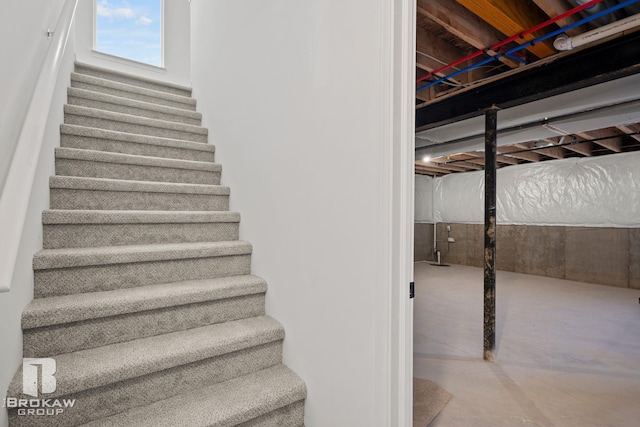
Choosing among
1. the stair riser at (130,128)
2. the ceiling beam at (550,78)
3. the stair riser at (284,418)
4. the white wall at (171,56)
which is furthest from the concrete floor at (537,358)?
the white wall at (171,56)

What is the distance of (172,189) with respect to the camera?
203cm

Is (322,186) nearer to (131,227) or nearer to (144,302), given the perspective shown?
(144,302)

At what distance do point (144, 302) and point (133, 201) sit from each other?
793 millimetres

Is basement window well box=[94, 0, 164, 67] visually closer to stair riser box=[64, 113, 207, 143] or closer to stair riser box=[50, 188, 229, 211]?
Result: stair riser box=[64, 113, 207, 143]

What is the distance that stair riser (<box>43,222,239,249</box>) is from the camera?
156 centimetres

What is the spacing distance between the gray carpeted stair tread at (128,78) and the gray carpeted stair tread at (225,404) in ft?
9.56

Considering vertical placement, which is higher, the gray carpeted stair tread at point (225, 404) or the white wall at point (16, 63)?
the white wall at point (16, 63)

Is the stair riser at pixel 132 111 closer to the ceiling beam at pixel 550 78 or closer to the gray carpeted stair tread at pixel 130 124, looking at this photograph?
the gray carpeted stair tread at pixel 130 124

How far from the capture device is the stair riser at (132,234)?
61.4 inches

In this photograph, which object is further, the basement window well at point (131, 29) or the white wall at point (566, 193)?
the white wall at point (566, 193)

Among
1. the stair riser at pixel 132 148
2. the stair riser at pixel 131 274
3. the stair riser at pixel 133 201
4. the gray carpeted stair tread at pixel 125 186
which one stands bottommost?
the stair riser at pixel 131 274

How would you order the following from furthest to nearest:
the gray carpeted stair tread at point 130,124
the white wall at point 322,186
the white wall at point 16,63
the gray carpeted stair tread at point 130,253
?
the gray carpeted stair tread at point 130,124, the gray carpeted stair tread at point 130,253, the white wall at point 322,186, the white wall at point 16,63

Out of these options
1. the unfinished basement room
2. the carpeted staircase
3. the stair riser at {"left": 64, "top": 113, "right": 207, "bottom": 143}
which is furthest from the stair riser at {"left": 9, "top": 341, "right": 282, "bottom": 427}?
the stair riser at {"left": 64, "top": 113, "right": 207, "bottom": 143}

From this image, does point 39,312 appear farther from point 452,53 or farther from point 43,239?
point 452,53
